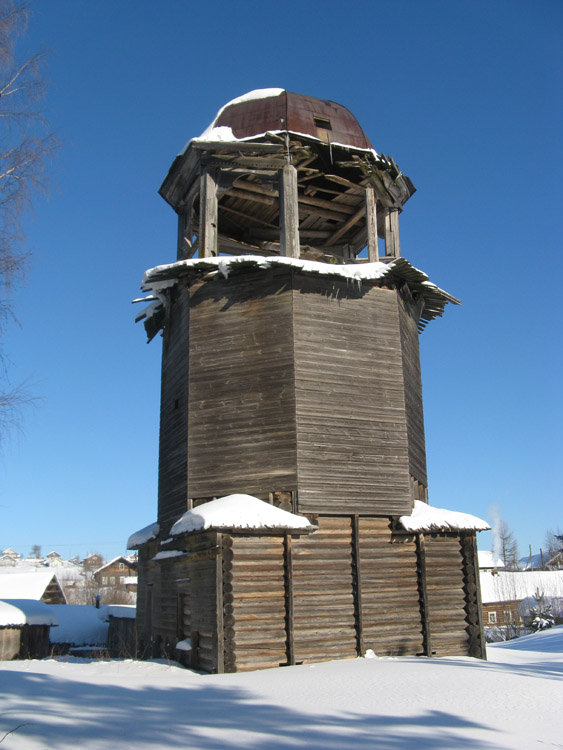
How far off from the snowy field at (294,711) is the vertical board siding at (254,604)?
1.10 meters

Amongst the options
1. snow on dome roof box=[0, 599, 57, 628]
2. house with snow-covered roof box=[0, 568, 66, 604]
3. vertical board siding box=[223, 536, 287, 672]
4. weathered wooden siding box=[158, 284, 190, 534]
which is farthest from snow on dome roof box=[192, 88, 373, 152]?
house with snow-covered roof box=[0, 568, 66, 604]

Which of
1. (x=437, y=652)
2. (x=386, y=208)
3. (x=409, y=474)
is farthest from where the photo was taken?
(x=386, y=208)

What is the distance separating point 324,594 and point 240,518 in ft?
9.16

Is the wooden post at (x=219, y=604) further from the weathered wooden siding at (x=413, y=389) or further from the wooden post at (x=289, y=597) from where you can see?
the weathered wooden siding at (x=413, y=389)

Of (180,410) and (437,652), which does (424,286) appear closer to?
(180,410)

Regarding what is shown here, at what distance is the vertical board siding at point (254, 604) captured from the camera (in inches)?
523

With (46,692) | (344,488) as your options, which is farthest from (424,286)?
(46,692)

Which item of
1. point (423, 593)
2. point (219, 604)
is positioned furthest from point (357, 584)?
point (219, 604)

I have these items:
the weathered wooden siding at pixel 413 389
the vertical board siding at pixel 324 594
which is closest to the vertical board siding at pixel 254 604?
the vertical board siding at pixel 324 594

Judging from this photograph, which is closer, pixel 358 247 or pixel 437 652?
pixel 437 652

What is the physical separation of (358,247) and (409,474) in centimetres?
922

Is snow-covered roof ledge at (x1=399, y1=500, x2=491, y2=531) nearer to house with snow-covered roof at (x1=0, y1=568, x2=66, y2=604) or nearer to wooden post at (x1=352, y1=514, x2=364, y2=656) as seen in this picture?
wooden post at (x1=352, y1=514, x2=364, y2=656)

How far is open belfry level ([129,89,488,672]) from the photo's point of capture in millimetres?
14000

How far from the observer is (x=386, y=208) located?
1970 centimetres
